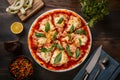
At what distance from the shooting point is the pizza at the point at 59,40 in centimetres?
225

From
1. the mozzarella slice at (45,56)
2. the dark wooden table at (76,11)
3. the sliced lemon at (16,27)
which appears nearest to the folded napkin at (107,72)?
the dark wooden table at (76,11)

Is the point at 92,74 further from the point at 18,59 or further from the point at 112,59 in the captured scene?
the point at 18,59

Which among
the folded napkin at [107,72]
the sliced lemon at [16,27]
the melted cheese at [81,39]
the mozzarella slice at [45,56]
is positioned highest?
the sliced lemon at [16,27]

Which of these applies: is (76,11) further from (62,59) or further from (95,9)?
(62,59)

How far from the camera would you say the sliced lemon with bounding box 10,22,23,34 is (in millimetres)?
2290

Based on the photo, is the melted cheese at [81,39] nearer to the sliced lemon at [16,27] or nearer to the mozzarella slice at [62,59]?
the mozzarella slice at [62,59]

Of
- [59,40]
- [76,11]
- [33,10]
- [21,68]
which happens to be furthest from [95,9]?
[21,68]

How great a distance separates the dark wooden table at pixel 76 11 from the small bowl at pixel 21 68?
0.06 m

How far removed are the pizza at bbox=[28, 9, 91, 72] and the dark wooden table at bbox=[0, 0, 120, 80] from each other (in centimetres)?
4

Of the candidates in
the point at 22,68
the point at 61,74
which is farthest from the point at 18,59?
the point at 61,74

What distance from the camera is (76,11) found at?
232 centimetres

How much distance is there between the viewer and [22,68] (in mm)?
2213

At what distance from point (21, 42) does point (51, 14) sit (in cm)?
25

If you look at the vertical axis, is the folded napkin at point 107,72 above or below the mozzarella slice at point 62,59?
below
